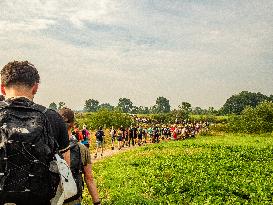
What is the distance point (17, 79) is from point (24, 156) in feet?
2.46

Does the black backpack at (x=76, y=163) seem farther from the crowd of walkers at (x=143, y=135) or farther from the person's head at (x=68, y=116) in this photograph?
the crowd of walkers at (x=143, y=135)

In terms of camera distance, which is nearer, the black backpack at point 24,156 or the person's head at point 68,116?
the black backpack at point 24,156

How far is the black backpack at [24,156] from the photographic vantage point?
308 cm

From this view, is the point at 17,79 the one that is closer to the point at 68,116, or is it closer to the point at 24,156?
the point at 24,156

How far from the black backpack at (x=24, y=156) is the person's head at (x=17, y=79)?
0.18 meters

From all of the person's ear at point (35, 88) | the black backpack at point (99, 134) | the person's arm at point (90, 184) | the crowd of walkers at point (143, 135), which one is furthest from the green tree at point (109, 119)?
the person's ear at point (35, 88)

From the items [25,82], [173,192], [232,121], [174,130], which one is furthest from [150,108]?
[25,82]

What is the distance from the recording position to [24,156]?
10.2 feet

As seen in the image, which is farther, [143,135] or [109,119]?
[109,119]

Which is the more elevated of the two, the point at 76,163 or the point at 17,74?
the point at 17,74

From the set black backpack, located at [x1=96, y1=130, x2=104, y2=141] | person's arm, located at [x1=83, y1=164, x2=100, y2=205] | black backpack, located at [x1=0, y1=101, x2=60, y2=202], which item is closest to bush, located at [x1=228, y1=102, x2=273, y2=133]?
black backpack, located at [x1=96, y1=130, x2=104, y2=141]

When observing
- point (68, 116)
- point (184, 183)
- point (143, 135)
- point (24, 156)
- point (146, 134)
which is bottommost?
point (184, 183)

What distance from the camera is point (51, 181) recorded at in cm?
326

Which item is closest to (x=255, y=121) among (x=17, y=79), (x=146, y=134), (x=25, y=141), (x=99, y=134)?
(x=146, y=134)
